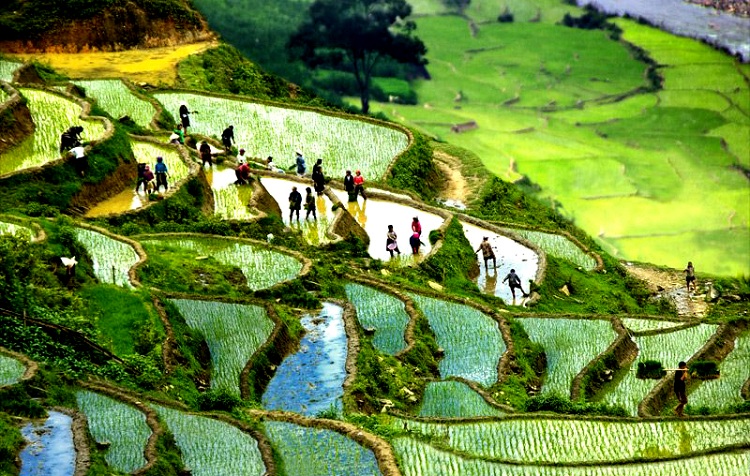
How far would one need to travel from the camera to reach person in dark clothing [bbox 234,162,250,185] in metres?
34.3

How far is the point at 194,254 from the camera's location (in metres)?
28.8

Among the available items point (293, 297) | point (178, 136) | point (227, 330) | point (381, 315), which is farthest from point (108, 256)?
point (178, 136)

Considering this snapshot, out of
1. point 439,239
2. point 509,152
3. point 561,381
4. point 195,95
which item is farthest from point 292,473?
point 509,152

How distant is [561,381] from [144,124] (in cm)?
1645

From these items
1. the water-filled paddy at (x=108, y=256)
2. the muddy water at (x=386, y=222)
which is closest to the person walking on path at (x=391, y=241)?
the muddy water at (x=386, y=222)

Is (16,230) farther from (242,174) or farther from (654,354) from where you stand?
(654,354)

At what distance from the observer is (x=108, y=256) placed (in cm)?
2711

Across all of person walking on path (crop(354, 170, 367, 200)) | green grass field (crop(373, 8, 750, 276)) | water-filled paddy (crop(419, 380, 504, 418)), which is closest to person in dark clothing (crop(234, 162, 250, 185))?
person walking on path (crop(354, 170, 367, 200))

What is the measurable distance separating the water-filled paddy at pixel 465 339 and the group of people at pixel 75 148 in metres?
7.56

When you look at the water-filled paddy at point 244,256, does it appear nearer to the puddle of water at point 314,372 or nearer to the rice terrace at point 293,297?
the rice terrace at point 293,297

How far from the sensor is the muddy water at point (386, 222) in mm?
32500

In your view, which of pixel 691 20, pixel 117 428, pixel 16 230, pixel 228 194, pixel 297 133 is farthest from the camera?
pixel 691 20

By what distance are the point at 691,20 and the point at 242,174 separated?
222 feet

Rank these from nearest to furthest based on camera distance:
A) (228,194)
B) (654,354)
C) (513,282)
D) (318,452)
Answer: (318,452)
(654,354)
(513,282)
(228,194)
